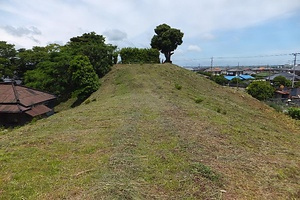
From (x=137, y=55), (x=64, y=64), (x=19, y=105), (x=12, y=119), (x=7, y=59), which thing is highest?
(x=7, y=59)

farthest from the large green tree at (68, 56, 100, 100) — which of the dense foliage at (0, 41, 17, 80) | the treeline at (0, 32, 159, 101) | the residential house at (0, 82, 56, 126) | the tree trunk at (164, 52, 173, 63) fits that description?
the tree trunk at (164, 52, 173, 63)

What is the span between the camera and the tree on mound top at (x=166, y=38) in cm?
2895

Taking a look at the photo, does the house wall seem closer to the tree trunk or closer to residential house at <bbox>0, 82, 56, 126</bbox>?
residential house at <bbox>0, 82, 56, 126</bbox>

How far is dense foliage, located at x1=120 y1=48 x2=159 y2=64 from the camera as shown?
28625 millimetres

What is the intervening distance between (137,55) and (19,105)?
1614 centimetres

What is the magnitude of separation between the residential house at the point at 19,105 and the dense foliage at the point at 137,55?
12.5 metres

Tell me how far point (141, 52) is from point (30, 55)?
487 inches

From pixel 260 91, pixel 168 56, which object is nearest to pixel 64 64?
pixel 168 56

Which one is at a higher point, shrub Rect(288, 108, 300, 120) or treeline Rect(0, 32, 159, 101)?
treeline Rect(0, 32, 159, 101)

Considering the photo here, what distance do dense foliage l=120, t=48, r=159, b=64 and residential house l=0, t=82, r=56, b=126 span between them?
41.1 feet

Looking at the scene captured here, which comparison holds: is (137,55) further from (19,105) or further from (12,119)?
(12,119)

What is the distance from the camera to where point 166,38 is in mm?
29109

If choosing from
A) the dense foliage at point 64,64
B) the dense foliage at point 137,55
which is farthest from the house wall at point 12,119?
the dense foliage at point 137,55

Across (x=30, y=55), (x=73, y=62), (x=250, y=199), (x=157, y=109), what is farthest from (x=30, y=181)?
(x=30, y=55)
